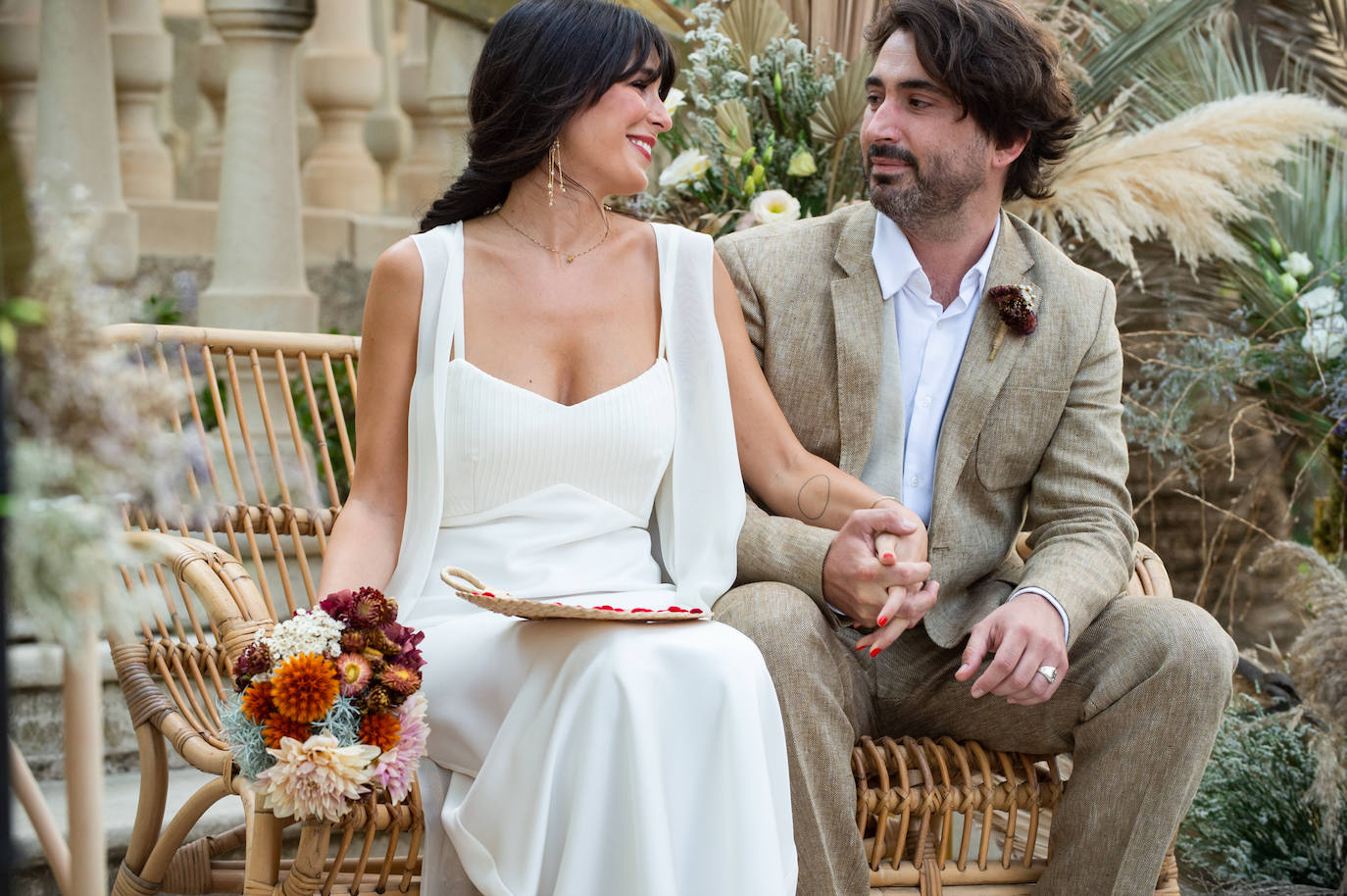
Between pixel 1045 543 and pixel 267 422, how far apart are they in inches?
62.4

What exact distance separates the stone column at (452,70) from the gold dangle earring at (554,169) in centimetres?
165

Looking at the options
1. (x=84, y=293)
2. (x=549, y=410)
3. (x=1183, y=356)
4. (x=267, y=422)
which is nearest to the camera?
(x=84, y=293)

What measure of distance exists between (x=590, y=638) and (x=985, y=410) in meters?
0.97

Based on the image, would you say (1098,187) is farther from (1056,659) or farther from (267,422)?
A: (267,422)

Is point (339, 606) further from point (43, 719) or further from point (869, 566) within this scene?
point (43, 719)

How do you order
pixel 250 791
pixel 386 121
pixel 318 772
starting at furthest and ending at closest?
pixel 386 121, pixel 250 791, pixel 318 772

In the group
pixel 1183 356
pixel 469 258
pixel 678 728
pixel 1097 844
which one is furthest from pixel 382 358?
pixel 1183 356

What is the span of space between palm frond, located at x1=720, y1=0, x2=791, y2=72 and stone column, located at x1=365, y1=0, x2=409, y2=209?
97.6 inches

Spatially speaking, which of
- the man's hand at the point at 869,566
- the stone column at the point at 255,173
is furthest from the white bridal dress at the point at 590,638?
the stone column at the point at 255,173

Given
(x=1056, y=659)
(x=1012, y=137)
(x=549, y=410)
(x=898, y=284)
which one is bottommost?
(x=1056, y=659)

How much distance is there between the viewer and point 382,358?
7.95 ft

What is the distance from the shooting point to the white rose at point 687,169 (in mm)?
3398

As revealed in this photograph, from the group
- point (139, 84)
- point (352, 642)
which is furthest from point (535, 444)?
point (139, 84)

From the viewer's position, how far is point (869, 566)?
228 centimetres
